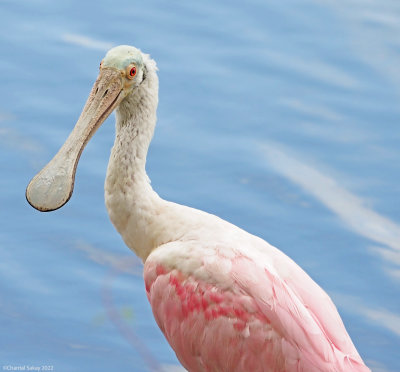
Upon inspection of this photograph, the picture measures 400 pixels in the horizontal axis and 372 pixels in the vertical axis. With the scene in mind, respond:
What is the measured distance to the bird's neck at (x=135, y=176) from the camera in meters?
3.97

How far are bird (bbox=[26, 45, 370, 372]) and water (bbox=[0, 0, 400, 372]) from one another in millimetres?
887

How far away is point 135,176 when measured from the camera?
13.2ft

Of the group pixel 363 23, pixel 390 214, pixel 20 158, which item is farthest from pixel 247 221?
pixel 363 23

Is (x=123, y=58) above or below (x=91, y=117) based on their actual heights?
above

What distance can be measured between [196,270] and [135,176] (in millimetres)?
401

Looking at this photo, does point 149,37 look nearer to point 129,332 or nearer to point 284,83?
point 284,83

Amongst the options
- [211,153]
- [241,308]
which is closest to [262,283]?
[241,308]

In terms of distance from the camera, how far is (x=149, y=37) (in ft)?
22.7

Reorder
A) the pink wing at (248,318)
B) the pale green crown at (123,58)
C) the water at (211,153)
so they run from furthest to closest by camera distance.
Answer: the water at (211,153) < the pale green crown at (123,58) < the pink wing at (248,318)

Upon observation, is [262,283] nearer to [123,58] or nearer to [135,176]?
[135,176]

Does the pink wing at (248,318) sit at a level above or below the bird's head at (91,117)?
below

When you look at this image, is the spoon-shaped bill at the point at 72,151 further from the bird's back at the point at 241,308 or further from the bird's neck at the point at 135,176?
the bird's back at the point at 241,308

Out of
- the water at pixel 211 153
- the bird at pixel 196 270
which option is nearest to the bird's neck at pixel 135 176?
the bird at pixel 196 270

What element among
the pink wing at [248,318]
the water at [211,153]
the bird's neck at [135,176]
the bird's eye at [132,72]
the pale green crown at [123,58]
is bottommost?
the pink wing at [248,318]
